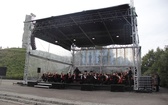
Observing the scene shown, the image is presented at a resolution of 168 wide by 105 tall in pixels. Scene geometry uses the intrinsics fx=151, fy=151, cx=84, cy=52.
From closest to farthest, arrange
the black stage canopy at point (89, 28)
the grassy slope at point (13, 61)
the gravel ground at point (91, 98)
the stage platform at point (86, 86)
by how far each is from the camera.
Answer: the gravel ground at point (91, 98) < the stage platform at point (86, 86) < the black stage canopy at point (89, 28) < the grassy slope at point (13, 61)

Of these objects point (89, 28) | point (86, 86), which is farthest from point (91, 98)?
point (89, 28)

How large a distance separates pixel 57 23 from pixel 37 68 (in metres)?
4.94

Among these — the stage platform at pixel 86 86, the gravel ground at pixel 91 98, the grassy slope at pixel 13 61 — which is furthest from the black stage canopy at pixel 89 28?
the grassy slope at pixel 13 61

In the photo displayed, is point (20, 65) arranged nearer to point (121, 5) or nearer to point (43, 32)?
point (43, 32)

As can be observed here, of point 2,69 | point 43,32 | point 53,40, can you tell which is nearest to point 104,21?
point 43,32

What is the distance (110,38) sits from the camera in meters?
17.2

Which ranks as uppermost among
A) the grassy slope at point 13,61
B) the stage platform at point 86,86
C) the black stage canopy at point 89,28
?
the black stage canopy at point 89,28

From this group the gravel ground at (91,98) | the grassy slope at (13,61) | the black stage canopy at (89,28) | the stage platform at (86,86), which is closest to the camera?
the gravel ground at (91,98)

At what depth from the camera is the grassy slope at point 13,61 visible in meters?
27.5

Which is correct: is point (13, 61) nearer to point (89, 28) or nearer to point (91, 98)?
point (89, 28)

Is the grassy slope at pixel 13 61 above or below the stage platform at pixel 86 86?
above

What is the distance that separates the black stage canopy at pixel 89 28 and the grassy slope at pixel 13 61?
39.8ft

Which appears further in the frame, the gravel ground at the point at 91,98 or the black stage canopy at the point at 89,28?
the black stage canopy at the point at 89,28

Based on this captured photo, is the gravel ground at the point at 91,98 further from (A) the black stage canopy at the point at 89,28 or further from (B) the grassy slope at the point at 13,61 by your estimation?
(B) the grassy slope at the point at 13,61
